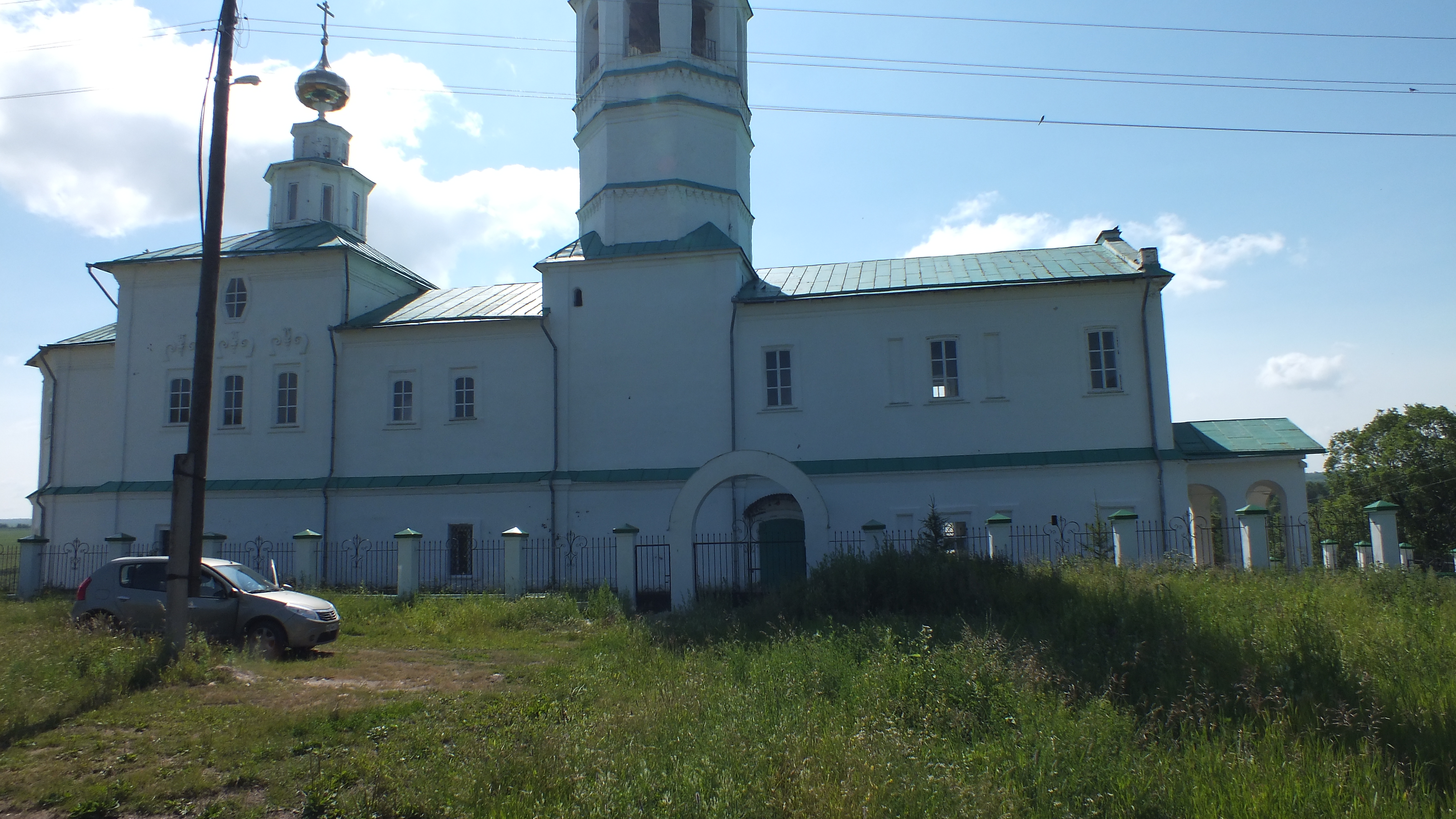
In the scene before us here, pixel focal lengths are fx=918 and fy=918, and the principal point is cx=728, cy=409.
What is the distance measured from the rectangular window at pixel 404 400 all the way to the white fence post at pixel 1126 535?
50.4 ft

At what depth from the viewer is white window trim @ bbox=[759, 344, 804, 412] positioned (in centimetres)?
1986

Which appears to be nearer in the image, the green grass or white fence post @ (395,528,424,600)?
the green grass

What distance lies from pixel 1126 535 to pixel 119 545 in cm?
2064

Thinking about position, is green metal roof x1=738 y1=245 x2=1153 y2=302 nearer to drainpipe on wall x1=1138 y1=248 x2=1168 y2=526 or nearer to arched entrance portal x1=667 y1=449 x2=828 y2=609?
drainpipe on wall x1=1138 y1=248 x2=1168 y2=526

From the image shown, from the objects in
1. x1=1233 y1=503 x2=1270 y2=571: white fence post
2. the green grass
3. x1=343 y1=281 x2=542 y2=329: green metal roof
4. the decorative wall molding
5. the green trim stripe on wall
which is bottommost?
the green grass

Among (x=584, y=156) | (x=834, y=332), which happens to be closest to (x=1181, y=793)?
(x=834, y=332)

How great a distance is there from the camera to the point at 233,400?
73.7 ft

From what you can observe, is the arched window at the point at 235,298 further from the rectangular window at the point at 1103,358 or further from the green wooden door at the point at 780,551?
the rectangular window at the point at 1103,358

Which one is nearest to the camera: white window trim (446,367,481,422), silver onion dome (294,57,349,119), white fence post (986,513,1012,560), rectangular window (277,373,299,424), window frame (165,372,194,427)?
white fence post (986,513,1012,560)

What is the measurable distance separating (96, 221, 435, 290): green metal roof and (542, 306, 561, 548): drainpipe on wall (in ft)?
19.3

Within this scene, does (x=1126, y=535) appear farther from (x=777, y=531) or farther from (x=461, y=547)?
(x=461, y=547)

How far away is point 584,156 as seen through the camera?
2228 centimetres

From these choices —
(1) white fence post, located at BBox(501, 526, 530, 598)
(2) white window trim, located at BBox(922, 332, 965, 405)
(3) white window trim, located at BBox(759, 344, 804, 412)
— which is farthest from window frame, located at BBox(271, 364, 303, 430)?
(2) white window trim, located at BBox(922, 332, 965, 405)

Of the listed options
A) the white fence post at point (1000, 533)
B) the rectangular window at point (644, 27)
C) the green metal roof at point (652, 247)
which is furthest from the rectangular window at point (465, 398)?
the white fence post at point (1000, 533)
